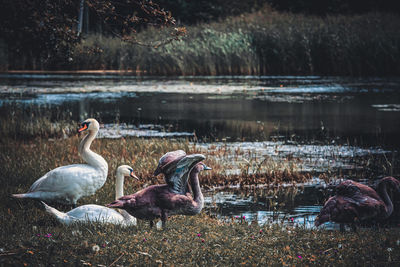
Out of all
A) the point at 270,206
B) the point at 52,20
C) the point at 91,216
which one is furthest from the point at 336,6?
the point at 91,216

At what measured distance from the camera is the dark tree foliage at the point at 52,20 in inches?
363

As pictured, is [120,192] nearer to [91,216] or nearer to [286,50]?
[91,216]

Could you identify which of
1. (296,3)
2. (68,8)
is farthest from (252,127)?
(296,3)

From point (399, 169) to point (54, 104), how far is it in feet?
44.9

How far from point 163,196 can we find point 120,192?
1.47 m

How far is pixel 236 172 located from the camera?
11.7m

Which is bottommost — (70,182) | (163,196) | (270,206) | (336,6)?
(270,206)

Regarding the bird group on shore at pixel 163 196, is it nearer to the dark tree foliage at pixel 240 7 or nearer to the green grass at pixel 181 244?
the green grass at pixel 181 244

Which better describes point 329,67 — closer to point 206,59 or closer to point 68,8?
point 206,59

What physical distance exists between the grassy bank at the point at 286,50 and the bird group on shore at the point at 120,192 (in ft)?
67.4

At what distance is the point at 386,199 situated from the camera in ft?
25.4

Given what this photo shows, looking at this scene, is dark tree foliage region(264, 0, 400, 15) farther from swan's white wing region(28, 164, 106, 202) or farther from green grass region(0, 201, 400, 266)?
green grass region(0, 201, 400, 266)

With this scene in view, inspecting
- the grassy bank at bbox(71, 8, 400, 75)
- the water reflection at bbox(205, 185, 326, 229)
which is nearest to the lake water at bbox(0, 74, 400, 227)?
the water reflection at bbox(205, 185, 326, 229)

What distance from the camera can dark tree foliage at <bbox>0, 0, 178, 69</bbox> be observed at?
9.21 metres
